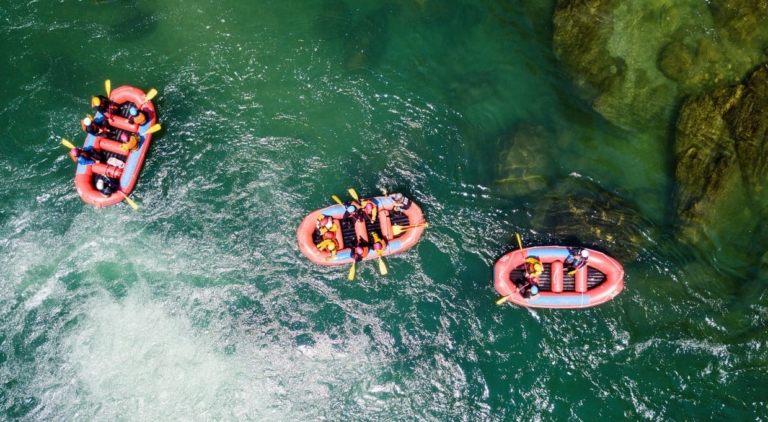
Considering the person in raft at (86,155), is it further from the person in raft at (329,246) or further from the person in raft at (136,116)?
the person in raft at (329,246)

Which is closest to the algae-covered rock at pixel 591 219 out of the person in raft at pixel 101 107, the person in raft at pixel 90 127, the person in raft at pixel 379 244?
the person in raft at pixel 379 244

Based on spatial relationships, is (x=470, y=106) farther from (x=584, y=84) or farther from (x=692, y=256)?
(x=692, y=256)

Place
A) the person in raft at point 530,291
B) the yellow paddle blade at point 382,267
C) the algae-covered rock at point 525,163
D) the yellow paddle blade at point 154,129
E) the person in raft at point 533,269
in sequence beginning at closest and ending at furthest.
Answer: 1. the person in raft at point 530,291
2. the person in raft at point 533,269
3. the yellow paddle blade at point 382,267
4. the yellow paddle blade at point 154,129
5. the algae-covered rock at point 525,163

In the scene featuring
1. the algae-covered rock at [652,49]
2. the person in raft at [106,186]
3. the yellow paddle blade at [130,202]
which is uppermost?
the algae-covered rock at [652,49]

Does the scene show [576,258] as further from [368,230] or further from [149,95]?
[149,95]

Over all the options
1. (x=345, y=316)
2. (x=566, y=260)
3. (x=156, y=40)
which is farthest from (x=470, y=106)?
(x=156, y=40)

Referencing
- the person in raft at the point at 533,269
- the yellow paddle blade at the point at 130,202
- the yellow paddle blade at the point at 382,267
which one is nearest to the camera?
the person in raft at the point at 533,269

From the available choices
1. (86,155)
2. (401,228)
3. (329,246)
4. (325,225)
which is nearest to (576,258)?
(401,228)
